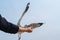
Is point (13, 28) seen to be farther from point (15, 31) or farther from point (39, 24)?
point (39, 24)

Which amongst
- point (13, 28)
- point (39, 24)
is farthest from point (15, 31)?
point (39, 24)

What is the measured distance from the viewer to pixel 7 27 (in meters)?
8.80

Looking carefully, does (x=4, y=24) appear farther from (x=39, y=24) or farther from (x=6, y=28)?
(x=39, y=24)

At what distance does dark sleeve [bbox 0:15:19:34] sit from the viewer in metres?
8.69

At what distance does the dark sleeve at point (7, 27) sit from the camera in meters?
8.69

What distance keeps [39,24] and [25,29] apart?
0.46 metres

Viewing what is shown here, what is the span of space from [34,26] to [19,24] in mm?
396

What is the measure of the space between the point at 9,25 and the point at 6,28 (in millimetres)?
105

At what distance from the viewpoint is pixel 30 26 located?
29.0 feet

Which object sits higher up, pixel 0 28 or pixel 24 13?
pixel 24 13

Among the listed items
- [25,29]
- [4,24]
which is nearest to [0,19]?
[4,24]

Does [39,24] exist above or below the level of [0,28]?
above

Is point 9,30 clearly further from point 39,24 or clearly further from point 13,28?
point 39,24

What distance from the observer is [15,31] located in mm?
9023
